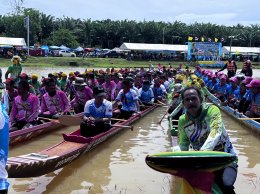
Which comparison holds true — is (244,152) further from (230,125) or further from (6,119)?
(6,119)

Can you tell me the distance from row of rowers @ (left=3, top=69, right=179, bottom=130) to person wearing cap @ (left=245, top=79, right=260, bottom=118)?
9.90 ft

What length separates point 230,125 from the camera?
42.7 ft

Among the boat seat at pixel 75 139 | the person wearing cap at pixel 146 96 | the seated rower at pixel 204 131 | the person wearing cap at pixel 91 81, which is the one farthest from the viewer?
the person wearing cap at pixel 91 81

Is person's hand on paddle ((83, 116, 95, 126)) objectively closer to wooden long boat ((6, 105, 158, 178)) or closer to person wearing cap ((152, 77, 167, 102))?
wooden long boat ((6, 105, 158, 178))

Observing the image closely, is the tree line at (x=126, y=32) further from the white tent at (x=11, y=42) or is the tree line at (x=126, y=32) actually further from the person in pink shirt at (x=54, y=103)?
the person in pink shirt at (x=54, y=103)

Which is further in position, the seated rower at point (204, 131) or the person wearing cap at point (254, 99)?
the person wearing cap at point (254, 99)

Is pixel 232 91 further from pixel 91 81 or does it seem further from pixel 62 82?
pixel 62 82

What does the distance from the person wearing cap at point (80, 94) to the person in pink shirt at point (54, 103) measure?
1.59m

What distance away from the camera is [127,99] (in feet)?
36.7

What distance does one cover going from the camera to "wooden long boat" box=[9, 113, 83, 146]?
852 cm

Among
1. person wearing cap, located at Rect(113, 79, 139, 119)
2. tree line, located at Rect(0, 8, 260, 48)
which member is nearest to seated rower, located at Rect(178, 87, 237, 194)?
person wearing cap, located at Rect(113, 79, 139, 119)

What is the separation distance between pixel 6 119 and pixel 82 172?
4.42 m

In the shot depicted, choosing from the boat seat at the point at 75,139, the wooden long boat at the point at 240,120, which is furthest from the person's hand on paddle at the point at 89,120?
the wooden long boat at the point at 240,120

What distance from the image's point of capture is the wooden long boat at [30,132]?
8523 mm
